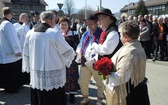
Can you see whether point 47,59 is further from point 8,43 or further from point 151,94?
point 151,94

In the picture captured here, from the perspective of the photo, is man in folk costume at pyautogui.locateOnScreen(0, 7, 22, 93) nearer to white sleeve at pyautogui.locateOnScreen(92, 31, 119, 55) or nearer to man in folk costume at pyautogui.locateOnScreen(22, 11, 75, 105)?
man in folk costume at pyautogui.locateOnScreen(22, 11, 75, 105)

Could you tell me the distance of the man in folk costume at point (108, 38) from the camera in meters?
4.24

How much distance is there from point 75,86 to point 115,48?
1765mm

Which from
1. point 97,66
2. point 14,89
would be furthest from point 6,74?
point 97,66

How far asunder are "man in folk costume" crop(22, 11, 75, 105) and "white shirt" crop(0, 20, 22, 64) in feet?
6.39

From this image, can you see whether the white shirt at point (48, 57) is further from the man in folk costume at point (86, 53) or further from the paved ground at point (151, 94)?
the paved ground at point (151, 94)

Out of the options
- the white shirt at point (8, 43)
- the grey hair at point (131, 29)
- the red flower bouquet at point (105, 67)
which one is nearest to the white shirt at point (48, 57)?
the red flower bouquet at point (105, 67)

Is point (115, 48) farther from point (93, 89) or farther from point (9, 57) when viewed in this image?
point (9, 57)

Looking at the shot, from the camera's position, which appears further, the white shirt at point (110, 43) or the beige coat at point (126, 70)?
the white shirt at point (110, 43)

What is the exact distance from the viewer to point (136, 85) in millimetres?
3330

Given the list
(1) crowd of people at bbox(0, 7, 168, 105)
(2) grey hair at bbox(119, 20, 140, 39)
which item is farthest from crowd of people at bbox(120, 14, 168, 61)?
(2) grey hair at bbox(119, 20, 140, 39)

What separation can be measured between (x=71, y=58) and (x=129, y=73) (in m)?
1.33

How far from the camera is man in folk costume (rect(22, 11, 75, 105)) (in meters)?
3.96

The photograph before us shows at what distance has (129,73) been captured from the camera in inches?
126
